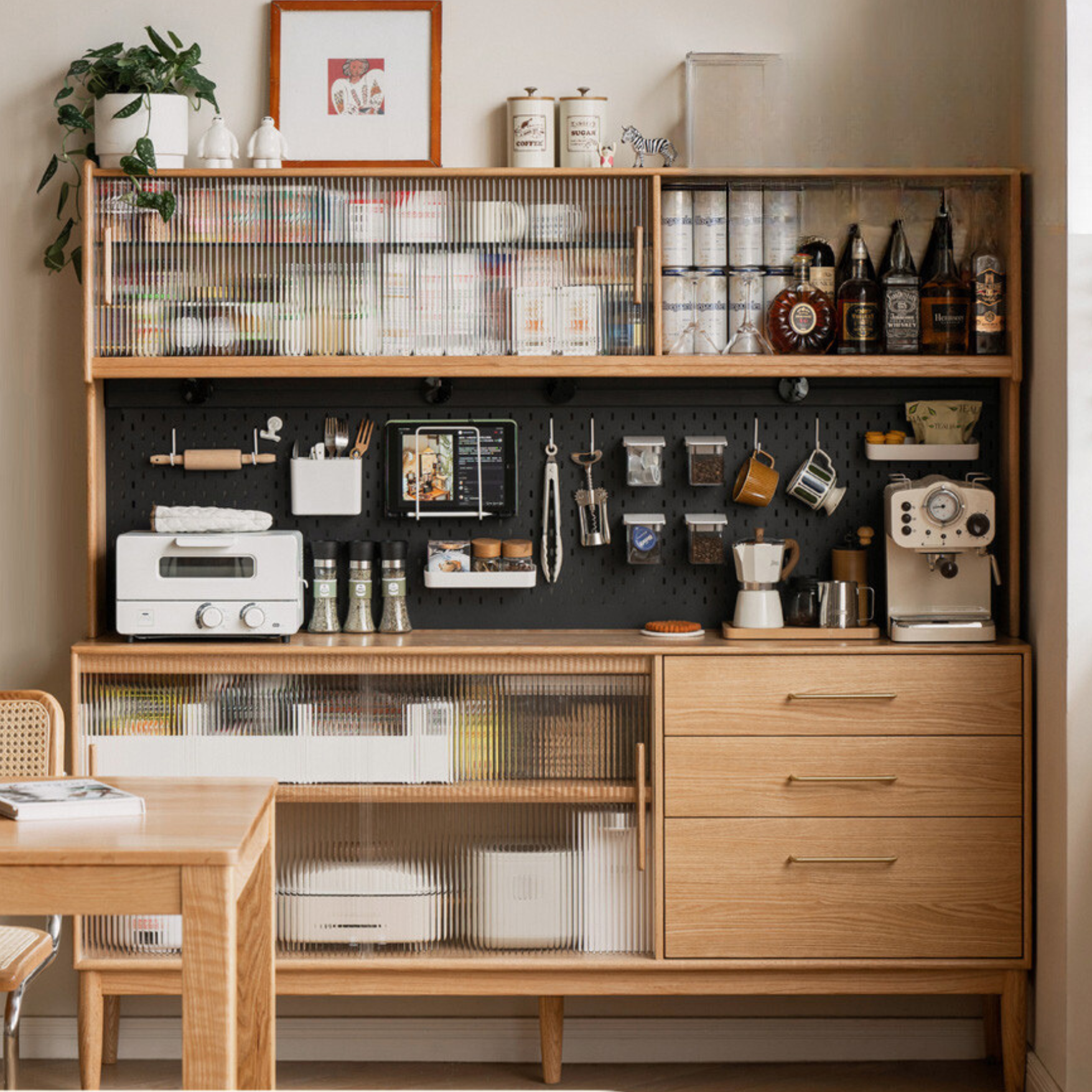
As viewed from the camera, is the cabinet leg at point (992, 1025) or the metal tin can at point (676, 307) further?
the cabinet leg at point (992, 1025)

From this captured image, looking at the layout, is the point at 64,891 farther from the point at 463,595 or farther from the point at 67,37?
the point at 67,37

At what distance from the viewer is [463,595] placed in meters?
3.44

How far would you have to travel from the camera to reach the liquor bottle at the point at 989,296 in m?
3.16

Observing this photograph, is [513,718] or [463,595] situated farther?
[463,595]

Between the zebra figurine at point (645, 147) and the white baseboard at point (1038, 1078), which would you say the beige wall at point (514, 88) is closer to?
the zebra figurine at point (645, 147)

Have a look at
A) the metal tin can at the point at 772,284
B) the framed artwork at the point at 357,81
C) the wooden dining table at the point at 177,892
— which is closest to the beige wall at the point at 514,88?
the framed artwork at the point at 357,81

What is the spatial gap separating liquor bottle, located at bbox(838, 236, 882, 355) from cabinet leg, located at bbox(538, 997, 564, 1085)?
5.54ft

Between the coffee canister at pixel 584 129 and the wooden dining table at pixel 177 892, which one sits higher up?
the coffee canister at pixel 584 129

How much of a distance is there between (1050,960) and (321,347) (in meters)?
2.15

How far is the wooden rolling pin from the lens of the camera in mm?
3355

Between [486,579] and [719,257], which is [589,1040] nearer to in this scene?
[486,579]

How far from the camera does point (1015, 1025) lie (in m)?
3.06

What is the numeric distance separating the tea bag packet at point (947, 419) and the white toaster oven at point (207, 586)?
1.57m

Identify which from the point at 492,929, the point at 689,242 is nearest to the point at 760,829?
the point at 492,929
